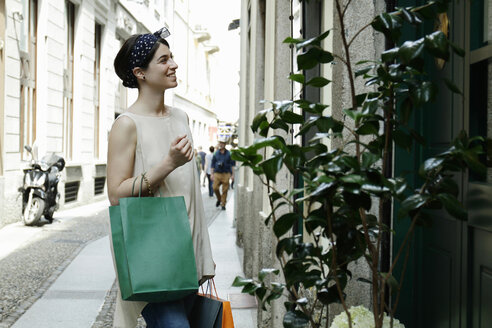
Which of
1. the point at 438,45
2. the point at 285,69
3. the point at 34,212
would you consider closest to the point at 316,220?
the point at 438,45

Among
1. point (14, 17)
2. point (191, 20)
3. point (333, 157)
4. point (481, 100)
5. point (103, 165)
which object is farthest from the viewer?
point (191, 20)

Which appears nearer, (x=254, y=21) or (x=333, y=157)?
(x=333, y=157)

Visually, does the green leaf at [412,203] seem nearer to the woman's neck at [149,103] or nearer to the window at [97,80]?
the woman's neck at [149,103]

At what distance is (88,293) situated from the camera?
680 cm

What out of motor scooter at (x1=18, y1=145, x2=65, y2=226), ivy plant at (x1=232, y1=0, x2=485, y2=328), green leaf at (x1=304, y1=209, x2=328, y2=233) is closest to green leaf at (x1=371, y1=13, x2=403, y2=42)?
ivy plant at (x1=232, y1=0, x2=485, y2=328)

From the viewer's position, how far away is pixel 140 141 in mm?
2605

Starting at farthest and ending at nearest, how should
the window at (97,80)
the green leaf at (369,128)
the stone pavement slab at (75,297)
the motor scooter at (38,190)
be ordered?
the window at (97,80) → the motor scooter at (38,190) → the stone pavement slab at (75,297) → the green leaf at (369,128)

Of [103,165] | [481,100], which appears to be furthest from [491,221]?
[103,165]

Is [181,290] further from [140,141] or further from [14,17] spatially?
[14,17]

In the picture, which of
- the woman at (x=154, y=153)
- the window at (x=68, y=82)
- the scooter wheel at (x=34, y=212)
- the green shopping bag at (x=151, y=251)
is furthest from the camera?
the window at (x=68, y=82)

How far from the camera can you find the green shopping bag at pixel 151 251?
7.76 feet

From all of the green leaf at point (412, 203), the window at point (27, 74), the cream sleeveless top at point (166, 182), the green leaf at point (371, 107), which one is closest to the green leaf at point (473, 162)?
the green leaf at point (412, 203)

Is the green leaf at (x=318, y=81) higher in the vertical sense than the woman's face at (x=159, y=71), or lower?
lower

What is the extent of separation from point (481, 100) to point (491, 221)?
48cm
